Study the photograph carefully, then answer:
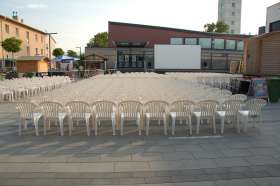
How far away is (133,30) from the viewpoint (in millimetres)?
49031

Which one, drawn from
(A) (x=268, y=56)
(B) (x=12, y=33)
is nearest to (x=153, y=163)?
(A) (x=268, y=56)

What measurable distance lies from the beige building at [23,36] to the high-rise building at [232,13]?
73.6 metres

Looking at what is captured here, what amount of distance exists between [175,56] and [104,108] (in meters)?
31.0

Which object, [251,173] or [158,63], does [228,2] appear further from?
[251,173]

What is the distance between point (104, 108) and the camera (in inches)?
272

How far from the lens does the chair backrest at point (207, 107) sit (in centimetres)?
712

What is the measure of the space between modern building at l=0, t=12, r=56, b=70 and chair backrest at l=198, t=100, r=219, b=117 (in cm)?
3509

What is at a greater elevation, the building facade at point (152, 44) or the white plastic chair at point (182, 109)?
the building facade at point (152, 44)

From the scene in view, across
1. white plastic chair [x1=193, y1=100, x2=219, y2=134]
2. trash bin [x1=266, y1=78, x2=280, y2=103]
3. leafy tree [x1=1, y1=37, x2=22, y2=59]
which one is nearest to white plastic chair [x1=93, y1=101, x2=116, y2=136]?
white plastic chair [x1=193, y1=100, x2=219, y2=134]

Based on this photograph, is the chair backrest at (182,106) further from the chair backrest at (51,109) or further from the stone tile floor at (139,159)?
the chair backrest at (51,109)

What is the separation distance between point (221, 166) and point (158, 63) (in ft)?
107

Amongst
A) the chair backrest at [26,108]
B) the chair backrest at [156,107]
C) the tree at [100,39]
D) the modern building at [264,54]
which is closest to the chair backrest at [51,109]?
the chair backrest at [26,108]

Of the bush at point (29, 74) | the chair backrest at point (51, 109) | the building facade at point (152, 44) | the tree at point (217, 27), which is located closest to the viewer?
the chair backrest at point (51, 109)

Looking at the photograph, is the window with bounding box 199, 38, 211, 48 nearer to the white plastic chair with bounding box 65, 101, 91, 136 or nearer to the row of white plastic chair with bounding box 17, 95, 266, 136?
the row of white plastic chair with bounding box 17, 95, 266, 136
